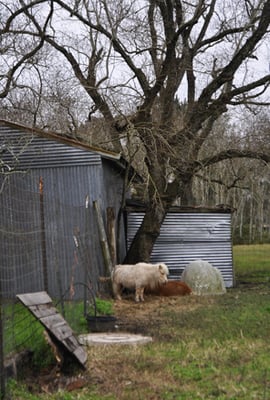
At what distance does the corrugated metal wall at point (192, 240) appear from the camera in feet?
70.4

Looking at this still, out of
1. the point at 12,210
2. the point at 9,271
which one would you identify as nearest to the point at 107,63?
the point at 12,210

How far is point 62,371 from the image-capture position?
7.92 meters

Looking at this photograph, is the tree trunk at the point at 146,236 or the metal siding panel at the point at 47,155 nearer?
the metal siding panel at the point at 47,155

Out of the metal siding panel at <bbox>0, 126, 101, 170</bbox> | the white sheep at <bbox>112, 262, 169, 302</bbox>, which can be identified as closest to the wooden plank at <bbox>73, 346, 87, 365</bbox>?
the white sheep at <bbox>112, 262, 169, 302</bbox>

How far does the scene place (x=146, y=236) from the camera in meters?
19.8

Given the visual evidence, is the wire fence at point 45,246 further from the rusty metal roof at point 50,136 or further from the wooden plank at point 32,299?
the wooden plank at point 32,299

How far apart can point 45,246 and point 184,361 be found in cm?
446

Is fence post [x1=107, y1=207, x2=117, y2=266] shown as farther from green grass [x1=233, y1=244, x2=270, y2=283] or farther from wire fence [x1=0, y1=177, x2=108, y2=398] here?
green grass [x1=233, y1=244, x2=270, y2=283]

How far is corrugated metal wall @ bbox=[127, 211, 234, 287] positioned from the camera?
21453 millimetres

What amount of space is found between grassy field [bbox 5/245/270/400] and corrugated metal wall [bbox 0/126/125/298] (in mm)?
1555

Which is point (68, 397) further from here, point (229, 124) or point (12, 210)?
point (229, 124)

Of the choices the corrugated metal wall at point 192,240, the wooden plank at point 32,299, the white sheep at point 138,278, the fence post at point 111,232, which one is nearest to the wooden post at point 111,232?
the fence post at point 111,232

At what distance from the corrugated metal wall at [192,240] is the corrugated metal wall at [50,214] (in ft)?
11.9

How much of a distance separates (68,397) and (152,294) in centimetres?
1017
